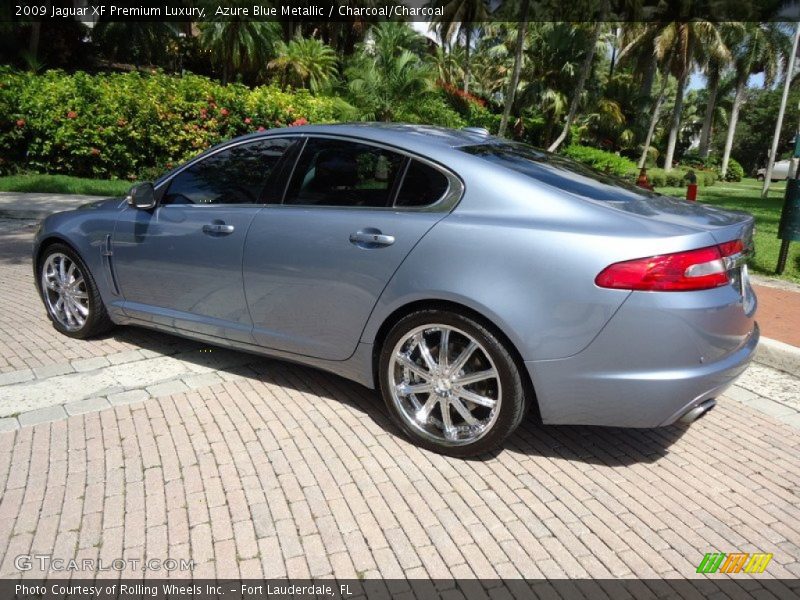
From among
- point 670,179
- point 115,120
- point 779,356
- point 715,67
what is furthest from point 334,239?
point 715,67

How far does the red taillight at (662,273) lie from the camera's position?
2.80 m

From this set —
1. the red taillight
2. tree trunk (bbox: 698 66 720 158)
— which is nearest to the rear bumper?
the red taillight

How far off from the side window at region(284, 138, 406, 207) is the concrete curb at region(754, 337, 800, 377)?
328 cm

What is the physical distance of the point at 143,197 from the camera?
432 cm

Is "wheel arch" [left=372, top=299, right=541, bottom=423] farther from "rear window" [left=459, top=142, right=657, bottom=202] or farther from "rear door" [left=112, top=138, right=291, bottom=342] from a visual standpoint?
"rear door" [left=112, top=138, right=291, bottom=342]

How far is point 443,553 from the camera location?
2680mm

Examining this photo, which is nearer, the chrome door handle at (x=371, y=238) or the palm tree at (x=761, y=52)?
the chrome door handle at (x=371, y=238)

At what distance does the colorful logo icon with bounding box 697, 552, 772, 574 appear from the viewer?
263cm

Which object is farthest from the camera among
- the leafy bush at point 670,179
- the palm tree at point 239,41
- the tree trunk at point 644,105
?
the tree trunk at point 644,105

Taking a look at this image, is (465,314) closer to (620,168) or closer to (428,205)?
(428,205)

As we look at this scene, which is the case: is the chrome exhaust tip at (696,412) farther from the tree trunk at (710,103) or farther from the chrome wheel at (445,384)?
the tree trunk at (710,103)

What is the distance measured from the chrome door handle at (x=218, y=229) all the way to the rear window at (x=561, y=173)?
1.46 metres

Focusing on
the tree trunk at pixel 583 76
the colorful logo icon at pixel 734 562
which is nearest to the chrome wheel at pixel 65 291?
the colorful logo icon at pixel 734 562

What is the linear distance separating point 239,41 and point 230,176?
979 inches
